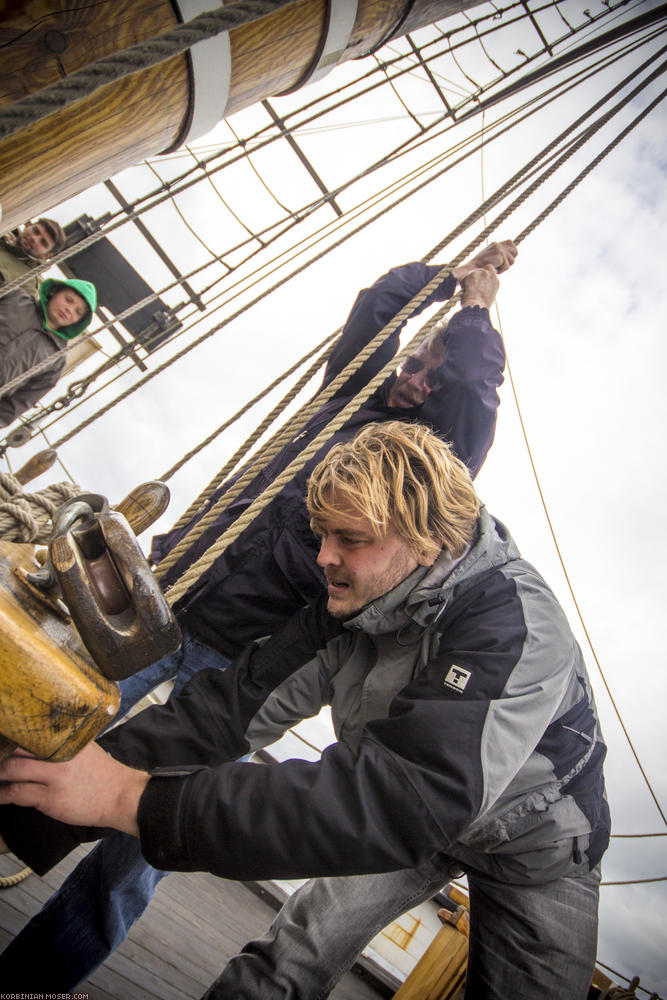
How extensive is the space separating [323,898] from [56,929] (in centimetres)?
65

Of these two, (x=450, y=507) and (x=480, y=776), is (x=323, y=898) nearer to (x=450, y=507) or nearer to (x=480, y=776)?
(x=480, y=776)

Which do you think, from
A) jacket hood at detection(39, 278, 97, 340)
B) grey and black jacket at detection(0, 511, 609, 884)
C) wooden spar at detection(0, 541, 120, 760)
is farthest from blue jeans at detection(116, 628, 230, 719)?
jacket hood at detection(39, 278, 97, 340)

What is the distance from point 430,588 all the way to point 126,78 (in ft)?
3.89

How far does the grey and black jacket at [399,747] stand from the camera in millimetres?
749

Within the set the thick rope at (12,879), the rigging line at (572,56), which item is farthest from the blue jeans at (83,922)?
the rigging line at (572,56)

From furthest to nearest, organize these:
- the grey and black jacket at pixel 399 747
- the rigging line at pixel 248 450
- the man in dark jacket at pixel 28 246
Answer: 1. the man in dark jacket at pixel 28 246
2. the rigging line at pixel 248 450
3. the grey and black jacket at pixel 399 747

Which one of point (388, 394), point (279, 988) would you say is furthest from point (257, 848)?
point (388, 394)

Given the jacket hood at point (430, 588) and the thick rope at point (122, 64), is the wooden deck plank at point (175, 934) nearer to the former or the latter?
the jacket hood at point (430, 588)

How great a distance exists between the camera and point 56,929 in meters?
1.20

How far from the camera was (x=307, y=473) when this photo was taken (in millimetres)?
1642

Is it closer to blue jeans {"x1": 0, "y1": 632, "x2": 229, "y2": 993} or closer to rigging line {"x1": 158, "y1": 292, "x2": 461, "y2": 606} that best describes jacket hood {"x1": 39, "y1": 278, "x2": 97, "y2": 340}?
rigging line {"x1": 158, "y1": 292, "x2": 461, "y2": 606}

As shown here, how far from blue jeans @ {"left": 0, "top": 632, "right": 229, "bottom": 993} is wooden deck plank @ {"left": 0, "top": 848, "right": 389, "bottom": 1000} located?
0.86 ft

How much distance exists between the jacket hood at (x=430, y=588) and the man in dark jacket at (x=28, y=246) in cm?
313

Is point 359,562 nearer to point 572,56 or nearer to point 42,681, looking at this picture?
point 42,681
